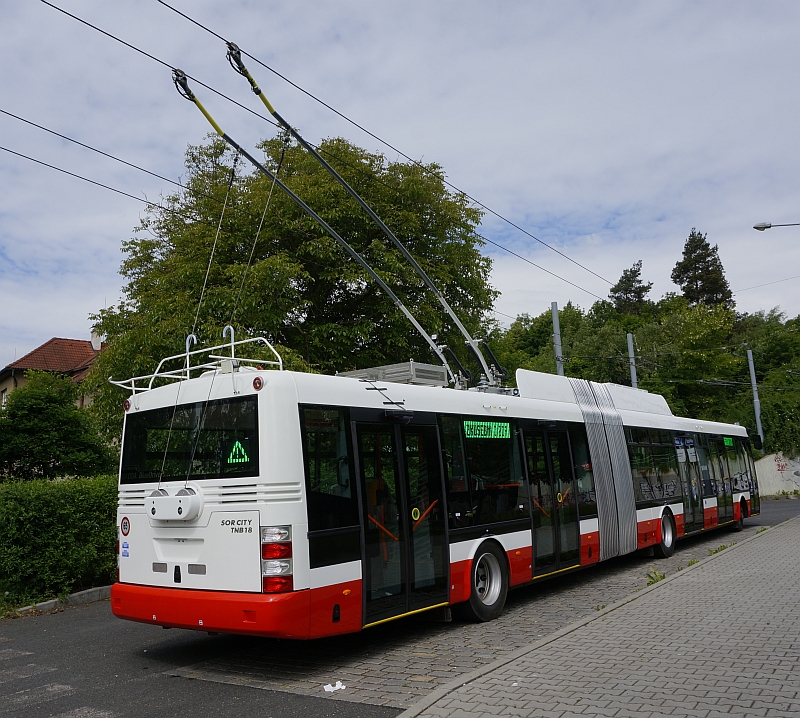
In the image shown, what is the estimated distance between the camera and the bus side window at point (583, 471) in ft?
38.9

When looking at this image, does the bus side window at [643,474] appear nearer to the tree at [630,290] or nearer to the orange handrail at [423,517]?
the orange handrail at [423,517]

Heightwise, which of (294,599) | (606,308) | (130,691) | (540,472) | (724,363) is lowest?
(130,691)

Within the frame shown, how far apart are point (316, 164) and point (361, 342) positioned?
16.3 ft

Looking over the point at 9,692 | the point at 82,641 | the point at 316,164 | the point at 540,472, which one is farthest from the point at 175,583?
the point at 316,164

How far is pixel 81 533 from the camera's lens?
11977 mm

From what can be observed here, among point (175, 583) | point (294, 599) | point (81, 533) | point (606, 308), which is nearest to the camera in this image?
point (294, 599)

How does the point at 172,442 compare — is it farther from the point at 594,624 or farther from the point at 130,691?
the point at 594,624

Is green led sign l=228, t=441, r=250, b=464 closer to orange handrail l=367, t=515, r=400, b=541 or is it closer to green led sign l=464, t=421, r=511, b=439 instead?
orange handrail l=367, t=515, r=400, b=541

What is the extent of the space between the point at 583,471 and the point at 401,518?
4895mm

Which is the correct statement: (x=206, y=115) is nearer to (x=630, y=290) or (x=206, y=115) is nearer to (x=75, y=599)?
(x=75, y=599)

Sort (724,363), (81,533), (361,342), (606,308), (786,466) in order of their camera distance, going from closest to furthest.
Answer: (81,533) < (361,342) < (786,466) < (724,363) < (606,308)

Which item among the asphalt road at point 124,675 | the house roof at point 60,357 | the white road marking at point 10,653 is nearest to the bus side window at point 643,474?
the asphalt road at point 124,675

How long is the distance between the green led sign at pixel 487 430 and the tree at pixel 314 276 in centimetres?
722

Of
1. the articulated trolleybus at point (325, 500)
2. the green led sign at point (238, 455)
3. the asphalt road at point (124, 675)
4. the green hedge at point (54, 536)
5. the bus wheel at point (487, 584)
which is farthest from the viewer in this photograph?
the green hedge at point (54, 536)
